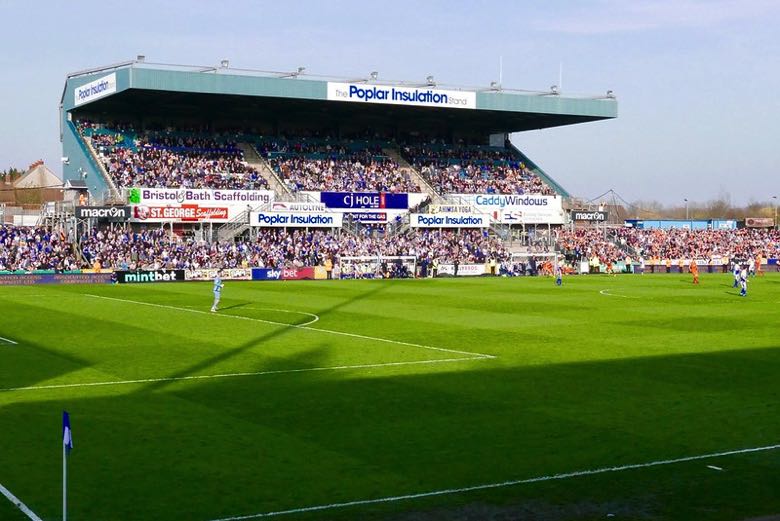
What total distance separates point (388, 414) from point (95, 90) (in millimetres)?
59502

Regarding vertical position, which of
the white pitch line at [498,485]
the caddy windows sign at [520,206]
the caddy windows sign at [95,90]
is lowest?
the white pitch line at [498,485]

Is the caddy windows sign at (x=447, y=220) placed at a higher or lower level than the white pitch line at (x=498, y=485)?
higher

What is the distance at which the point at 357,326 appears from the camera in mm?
34125

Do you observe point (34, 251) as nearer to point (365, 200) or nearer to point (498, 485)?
point (365, 200)

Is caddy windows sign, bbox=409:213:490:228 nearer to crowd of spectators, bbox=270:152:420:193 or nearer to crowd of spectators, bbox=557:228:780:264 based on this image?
crowd of spectators, bbox=270:152:420:193

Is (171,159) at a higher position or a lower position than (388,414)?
higher

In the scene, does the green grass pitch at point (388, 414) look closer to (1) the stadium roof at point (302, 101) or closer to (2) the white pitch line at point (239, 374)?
(2) the white pitch line at point (239, 374)

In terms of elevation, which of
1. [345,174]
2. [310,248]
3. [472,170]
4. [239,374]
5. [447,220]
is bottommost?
[239,374]

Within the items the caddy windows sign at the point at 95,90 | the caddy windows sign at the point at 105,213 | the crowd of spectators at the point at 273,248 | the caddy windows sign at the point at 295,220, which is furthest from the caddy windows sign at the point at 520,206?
the caddy windows sign at the point at 95,90

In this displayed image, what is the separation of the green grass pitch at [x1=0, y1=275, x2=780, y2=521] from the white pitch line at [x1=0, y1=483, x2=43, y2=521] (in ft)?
0.32

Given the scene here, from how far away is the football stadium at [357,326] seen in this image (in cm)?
1342

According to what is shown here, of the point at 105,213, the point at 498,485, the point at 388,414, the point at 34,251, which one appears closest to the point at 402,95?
the point at 105,213

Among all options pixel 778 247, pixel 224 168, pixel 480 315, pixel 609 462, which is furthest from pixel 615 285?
pixel 609 462

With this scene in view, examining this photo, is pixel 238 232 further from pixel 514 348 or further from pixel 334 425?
pixel 334 425
